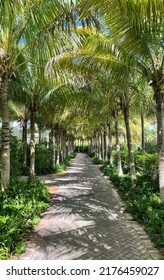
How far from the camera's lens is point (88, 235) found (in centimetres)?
501

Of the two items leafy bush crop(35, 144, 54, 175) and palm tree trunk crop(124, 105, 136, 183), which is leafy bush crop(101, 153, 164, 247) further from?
leafy bush crop(35, 144, 54, 175)

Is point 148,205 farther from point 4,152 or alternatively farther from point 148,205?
point 4,152

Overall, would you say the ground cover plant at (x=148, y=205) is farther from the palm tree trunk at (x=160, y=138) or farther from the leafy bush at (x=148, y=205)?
the palm tree trunk at (x=160, y=138)

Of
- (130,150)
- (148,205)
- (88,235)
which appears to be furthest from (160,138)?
(130,150)

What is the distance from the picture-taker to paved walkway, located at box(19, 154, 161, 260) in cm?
416

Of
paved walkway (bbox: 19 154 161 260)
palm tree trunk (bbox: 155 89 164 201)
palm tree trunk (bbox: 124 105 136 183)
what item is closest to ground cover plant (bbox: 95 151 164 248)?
paved walkway (bbox: 19 154 161 260)

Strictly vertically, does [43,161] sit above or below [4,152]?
below

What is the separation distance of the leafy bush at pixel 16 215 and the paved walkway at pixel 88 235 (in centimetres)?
25

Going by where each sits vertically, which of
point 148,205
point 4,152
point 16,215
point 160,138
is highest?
point 160,138

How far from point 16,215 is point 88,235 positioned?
5.48ft

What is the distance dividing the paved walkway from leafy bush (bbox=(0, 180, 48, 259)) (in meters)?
0.25
